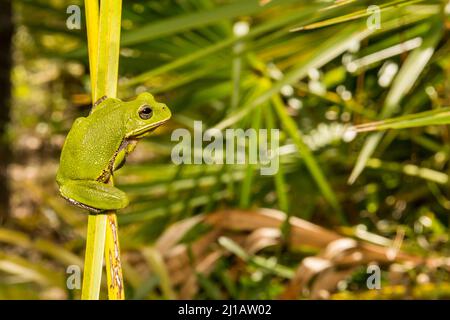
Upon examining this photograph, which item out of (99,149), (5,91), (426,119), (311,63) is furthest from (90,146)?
(5,91)

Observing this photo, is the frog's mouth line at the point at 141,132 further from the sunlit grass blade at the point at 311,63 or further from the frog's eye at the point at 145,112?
the sunlit grass blade at the point at 311,63

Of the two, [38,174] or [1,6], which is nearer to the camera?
[1,6]

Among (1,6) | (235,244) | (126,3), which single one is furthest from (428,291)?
(1,6)

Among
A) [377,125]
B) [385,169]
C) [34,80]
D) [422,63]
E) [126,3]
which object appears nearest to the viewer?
[377,125]

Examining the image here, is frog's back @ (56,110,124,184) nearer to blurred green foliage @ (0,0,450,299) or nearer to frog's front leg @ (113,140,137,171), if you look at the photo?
frog's front leg @ (113,140,137,171)

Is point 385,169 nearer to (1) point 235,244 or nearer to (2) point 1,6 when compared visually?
(1) point 235,244

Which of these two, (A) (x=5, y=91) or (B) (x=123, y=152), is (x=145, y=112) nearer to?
(B) (x=123, y=152)

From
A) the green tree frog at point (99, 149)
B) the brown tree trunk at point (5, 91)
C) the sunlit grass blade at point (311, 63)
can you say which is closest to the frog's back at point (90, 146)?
the green tree frog at point (99, 149)
